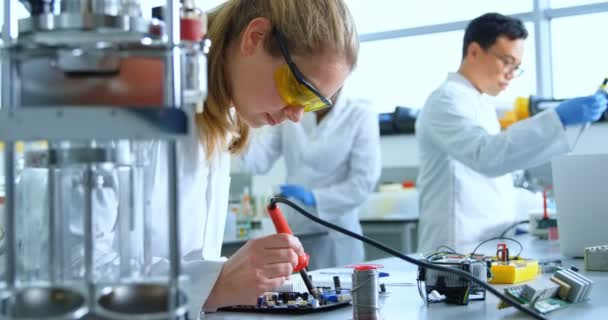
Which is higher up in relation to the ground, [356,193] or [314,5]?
[314,5]

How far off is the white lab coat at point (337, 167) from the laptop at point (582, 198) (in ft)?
4.56

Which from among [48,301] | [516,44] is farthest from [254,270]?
[516,44]

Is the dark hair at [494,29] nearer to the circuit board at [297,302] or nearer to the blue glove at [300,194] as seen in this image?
the blue glove at [300,194]

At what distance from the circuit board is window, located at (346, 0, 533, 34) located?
11.5 feet

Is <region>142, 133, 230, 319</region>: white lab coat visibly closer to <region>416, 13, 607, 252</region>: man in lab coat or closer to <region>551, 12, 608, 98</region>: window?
<region>416, 13, 607, 252</region>: man in lab coat

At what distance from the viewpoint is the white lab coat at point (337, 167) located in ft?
11.4

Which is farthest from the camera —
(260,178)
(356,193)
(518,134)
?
(260,178)

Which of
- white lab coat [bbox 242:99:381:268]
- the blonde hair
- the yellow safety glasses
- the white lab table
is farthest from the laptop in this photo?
white lab coat [bbox 242:99:381:268]

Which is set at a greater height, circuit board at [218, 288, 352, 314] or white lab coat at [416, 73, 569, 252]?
white lab coat at [416, 73, 569, 252]

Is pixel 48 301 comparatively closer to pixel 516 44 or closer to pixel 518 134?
pixel 518 134

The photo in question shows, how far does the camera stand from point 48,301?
2.30 feet

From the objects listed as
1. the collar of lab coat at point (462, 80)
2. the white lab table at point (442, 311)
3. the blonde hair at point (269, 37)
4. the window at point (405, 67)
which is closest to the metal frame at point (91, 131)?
the white lab table at point (442, 311)

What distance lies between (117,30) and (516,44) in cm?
262

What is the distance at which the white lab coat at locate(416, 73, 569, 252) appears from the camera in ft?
9.03
